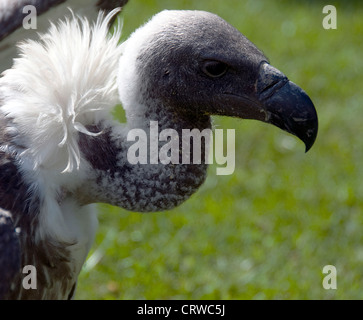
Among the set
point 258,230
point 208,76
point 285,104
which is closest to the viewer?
point 285,104

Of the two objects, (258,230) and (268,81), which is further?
(258,230)

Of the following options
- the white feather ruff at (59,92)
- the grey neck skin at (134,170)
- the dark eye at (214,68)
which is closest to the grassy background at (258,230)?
the grey neck skin at (134,170)

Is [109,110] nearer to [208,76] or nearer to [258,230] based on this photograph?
[208,76]

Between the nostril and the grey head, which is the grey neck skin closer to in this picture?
the grey head

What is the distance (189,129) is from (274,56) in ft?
14.7

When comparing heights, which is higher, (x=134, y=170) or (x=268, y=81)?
(x=268, y=81)

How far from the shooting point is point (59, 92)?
2.67m

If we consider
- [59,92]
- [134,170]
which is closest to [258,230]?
[134,170]

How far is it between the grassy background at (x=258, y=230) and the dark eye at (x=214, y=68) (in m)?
1.78

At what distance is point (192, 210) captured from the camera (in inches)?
191

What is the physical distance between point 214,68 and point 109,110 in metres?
0.44

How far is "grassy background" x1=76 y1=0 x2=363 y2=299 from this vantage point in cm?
419

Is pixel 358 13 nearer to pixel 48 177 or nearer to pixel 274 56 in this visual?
pixel 274 56

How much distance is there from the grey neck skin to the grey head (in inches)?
1.8
